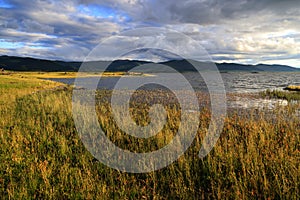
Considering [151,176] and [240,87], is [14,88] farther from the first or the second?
[240,87]

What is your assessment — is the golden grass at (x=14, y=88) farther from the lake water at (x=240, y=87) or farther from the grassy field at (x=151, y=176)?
the lake water at (x=240, y=87)

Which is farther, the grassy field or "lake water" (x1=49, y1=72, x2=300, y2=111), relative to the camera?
"lake water" (x1=49, y1=72, x2=300, y2=111)

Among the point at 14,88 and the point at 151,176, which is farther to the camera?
the point at 14,88

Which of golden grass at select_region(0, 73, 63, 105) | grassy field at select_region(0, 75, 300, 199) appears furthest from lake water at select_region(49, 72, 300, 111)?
golden grass at select_region(0, 73, 63, 105)

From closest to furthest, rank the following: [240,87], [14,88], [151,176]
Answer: [151,176] → [14,88] → [240,87]

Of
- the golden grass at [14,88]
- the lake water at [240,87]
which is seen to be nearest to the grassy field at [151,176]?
the lake water at [240,87]

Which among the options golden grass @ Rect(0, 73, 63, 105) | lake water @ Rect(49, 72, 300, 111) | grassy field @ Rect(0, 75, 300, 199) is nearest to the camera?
grassy field @ Rect(0, 75, 300, 199)

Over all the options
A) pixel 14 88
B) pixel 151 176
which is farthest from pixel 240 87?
pixel 151 176

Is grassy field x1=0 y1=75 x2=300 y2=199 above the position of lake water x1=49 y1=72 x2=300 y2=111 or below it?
below

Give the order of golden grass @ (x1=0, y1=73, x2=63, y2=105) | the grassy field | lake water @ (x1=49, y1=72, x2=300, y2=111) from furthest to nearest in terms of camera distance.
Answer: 1. lake water @ (x1=49, y1=72, x2=300, y2=111)
2. golden grass @ (x1=0, y1=73, x2=63, y2=105)
3. the grassy field

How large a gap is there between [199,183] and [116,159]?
2.50 meters

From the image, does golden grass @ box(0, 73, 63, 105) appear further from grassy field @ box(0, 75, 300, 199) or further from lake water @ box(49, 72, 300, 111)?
lake water @ box(49, 72, 300, 111)

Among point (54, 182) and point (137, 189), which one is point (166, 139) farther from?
point (54, 182)

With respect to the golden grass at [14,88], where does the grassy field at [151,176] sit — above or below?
below
